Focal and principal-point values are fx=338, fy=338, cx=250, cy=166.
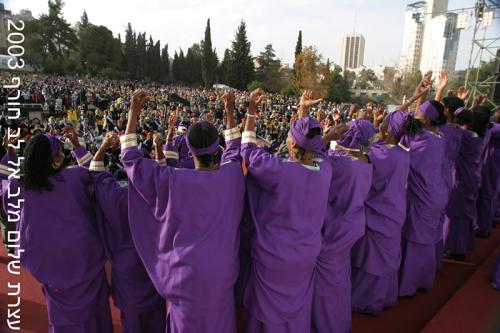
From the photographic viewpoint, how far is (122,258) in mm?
2516

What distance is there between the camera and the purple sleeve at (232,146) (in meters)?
2.33

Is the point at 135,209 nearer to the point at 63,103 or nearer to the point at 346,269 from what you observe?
the point at 346,269

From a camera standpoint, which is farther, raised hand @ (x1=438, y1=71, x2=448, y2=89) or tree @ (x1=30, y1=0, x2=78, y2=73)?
tree @ (x1=30, y1=0, x2=78, y2=73)

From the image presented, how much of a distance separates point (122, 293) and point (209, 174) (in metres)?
1.24

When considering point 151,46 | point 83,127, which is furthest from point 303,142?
point 151,46

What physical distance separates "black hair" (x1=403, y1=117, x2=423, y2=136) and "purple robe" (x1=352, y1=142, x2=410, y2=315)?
246mm

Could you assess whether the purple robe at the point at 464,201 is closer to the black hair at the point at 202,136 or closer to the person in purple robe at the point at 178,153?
the person in purple robe at the point at 178,153

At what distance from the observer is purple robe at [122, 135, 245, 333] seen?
2059 millimetres

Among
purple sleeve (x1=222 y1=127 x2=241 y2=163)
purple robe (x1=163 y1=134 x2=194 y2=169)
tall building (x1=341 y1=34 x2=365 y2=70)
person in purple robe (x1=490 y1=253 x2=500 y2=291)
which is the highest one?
tall building (x1=341 y1=34 x2=365 y2=70)

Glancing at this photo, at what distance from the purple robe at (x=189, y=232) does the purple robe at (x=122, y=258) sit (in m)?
0.26

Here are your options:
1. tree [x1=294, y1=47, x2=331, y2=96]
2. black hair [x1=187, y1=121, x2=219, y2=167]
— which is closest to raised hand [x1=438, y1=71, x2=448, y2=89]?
black hair [x1=187, y1=121, x2=219, y2=167]

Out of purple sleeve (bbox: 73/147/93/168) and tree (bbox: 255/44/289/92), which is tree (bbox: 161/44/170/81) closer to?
tree (bbox: 255/44/289/92)

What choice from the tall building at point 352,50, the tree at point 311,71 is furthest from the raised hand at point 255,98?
the tall building at point 352,50

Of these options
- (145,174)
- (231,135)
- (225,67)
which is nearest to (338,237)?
(231,135)
